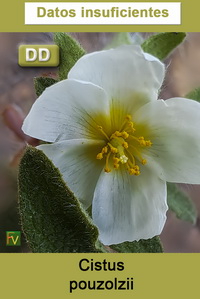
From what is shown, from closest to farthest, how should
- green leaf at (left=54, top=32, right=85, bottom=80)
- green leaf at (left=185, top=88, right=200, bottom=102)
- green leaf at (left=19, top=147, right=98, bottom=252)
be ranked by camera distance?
1. green leaf at (left=19, top=147, right=98, bottom=252)
2. green leaf at (left=54, top=32, right=85, bottom=80)
3. green leaf at (left=185, top=88, right=200, bottom=102)

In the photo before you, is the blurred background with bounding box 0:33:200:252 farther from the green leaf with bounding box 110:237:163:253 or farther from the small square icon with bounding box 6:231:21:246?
the green leaf with bounding box 110:237:163:253

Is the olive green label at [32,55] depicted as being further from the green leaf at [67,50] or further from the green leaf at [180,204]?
the green leaf at [180,204]

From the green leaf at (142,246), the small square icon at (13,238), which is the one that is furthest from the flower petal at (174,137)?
the small square icon at (13,238)

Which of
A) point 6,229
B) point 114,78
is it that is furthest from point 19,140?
point 114,78

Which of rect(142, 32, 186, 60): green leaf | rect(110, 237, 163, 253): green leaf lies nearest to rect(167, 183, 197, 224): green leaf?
rect(110, 237, 163, 253): green leaf

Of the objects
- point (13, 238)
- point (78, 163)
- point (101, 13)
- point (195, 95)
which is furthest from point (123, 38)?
point (13, 238)

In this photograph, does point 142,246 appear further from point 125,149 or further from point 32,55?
point 32,55
